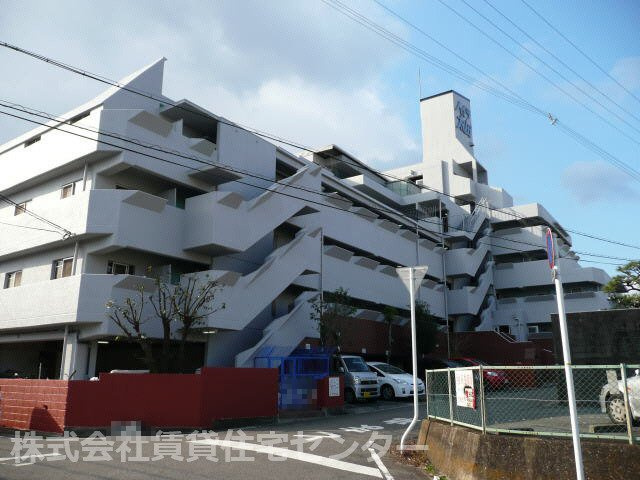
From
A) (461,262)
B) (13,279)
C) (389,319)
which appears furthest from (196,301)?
(461,262)

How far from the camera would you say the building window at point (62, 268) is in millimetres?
21444

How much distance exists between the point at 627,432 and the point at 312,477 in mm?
4369

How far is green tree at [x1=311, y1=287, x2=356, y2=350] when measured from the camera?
24.8m

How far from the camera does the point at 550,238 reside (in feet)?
20.5

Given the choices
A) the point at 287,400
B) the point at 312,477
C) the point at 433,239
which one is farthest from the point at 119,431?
the point at 433,239

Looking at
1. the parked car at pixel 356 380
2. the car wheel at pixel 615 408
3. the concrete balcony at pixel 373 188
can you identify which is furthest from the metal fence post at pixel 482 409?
the concrete balcony at pixel 373 188

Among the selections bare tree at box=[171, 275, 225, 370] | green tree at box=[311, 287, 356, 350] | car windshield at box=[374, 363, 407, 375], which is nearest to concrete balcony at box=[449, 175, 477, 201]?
green tree at box=[311, 287, 356, 350]

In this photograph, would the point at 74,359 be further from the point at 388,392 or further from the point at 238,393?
the point at 388,392

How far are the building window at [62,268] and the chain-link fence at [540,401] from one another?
55.9 ft

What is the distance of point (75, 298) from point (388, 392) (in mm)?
12827

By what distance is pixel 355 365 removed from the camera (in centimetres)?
2297

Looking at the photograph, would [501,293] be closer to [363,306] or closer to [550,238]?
[363,306]

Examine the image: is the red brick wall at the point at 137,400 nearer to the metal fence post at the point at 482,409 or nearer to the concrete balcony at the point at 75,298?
the concrete balcony at the point at 75,298

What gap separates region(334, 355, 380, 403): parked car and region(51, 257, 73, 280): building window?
11170mm
